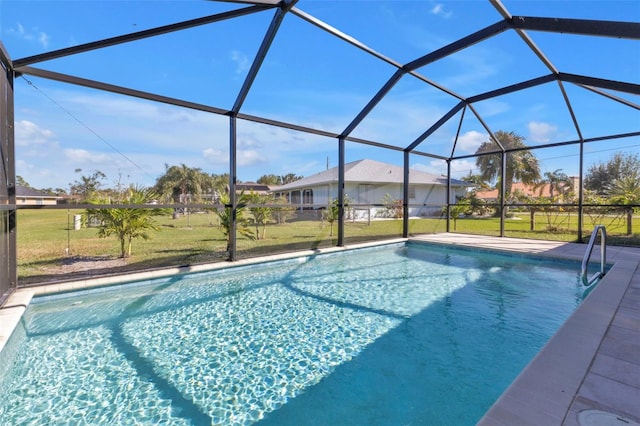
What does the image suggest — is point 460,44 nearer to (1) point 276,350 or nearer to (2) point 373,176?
(1) point 276,350

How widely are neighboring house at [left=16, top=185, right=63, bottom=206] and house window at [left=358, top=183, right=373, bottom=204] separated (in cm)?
1371

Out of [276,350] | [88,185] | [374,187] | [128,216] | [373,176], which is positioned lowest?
[276,350]

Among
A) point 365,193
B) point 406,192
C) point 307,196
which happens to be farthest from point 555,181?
point 406,192

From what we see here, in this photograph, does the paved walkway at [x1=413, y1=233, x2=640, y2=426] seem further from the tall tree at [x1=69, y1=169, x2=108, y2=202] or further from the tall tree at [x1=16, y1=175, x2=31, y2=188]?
the tall tree at [x1=69, y1=169, x2=108, y2=202]

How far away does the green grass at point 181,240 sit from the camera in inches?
225

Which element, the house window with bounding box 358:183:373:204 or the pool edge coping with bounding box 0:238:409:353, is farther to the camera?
the house window with bounding box 358:183:373:204

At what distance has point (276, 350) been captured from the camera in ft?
9.57

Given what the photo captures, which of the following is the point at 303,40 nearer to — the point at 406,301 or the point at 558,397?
the point at 406,301

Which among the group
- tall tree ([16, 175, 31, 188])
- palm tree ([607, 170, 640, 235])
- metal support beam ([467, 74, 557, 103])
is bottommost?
tall tree ([16, 175, 31, 188])

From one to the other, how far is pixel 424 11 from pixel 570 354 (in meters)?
4.65

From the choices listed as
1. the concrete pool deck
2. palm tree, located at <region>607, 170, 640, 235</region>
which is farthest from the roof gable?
the concrete pool deck

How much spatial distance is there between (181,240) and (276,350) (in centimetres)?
725

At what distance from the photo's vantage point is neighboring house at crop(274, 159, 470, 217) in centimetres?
1628

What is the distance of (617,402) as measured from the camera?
1.61 metres
